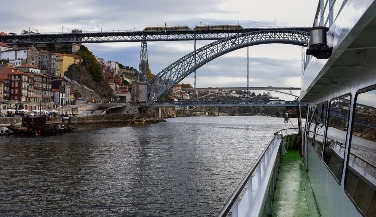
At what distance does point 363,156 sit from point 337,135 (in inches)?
38.2

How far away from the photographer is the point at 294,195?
16.8ft

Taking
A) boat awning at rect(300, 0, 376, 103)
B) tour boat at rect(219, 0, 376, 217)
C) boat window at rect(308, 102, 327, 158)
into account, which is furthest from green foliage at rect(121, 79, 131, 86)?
boat awning at rect(300, 0, 376, 103)

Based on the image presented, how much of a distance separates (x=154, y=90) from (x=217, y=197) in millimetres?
51524

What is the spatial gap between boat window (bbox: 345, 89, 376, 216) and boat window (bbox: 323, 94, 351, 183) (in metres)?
0.28

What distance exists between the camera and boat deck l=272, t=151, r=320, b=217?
14.1 feet

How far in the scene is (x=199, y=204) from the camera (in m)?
9.91

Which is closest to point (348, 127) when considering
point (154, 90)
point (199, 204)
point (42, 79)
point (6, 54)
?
point (199, 204)

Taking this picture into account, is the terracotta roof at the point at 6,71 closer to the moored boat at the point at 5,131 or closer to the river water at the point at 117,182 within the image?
the moored boat at the point at 5,131

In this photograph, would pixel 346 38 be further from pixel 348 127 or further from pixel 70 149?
pixel 70 149

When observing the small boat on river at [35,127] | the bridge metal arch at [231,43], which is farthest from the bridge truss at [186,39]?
the small boat on river at [35,127]

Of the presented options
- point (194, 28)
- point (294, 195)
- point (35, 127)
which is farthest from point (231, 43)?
point (294, 195)

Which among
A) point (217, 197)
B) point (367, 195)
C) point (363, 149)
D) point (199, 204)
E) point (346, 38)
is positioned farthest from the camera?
point (217, 197)

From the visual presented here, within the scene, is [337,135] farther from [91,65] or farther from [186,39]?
[91,65]

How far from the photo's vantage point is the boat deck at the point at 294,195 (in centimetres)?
429
